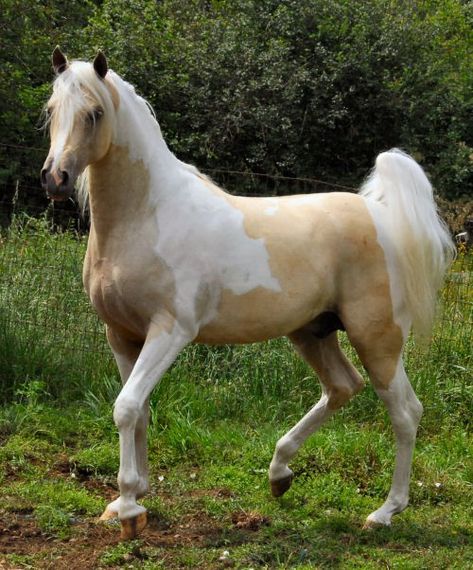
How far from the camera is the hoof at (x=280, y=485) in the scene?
4.98m

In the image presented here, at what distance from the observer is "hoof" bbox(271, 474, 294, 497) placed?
4.98m

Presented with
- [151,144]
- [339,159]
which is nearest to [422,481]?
[151,144]

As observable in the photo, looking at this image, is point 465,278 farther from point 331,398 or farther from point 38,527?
point 38,527

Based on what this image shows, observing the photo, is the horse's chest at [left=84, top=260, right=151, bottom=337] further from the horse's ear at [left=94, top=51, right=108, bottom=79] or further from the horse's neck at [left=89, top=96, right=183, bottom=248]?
the horse's ear at [left=94, top=51, right=108, bottom=79]

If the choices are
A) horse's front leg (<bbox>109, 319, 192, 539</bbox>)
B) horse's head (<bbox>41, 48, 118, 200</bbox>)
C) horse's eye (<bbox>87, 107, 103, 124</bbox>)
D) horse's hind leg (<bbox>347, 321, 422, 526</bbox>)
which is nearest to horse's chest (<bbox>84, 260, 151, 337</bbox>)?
horse's front leg (<bbox>109, 319, 192, 539</bbox>)

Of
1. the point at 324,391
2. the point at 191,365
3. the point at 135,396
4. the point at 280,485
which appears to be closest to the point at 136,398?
the point at 135,396

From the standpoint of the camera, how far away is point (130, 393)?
4137 mm

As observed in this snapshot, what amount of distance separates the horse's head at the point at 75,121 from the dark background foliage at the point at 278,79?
1144 centimetres

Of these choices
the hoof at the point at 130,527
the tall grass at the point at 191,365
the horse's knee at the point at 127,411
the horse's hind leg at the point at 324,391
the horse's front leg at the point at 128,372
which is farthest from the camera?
the tall grass at the point at 191,365

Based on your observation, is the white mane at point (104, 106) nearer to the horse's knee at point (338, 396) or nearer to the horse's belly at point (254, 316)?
the horse's belly at point (254, 316)

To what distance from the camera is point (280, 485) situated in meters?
4.98

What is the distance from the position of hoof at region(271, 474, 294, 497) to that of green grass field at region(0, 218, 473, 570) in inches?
2.8

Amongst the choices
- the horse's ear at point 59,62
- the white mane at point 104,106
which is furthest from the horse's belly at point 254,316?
the horse's ear at point 59,62

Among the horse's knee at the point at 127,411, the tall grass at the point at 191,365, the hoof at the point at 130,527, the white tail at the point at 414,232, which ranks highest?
the white tail at the point at 414,232
